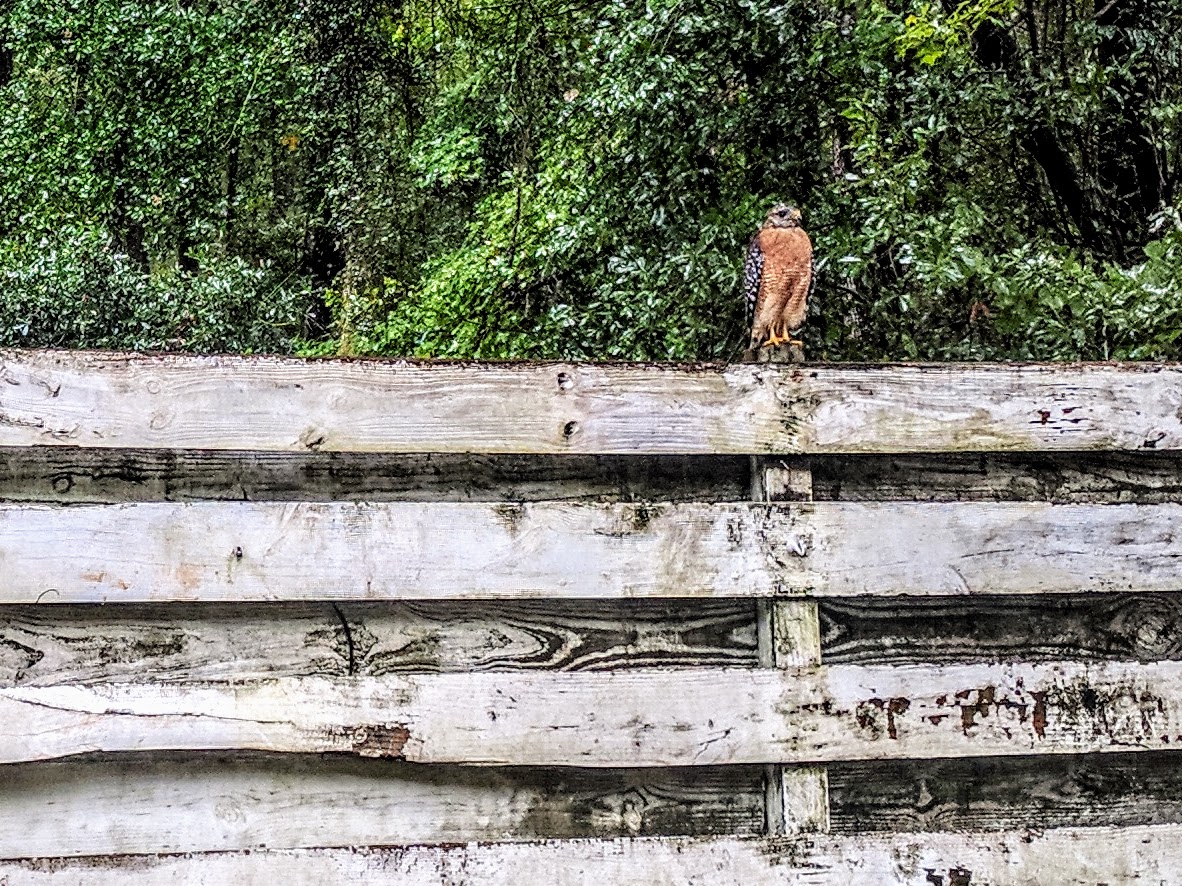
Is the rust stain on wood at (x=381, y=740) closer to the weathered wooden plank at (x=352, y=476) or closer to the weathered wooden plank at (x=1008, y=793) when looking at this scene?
the weathered wooden plank at (x=352, y=476)

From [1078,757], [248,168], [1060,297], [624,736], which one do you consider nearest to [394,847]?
[624,736]

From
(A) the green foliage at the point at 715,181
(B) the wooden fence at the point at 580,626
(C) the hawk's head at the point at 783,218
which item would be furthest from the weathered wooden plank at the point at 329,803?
(A) the green foliage at the point at 715,181

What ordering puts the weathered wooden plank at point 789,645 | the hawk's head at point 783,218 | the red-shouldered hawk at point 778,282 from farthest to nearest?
the hawk's head at point 783,218 < the red-shouldered hawk at point 778,282 < the weathered wooden plank at point 789,645

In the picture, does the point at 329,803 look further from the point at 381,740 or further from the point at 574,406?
the point at 574,406

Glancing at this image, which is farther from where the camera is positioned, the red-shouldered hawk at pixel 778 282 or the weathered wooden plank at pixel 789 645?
the red-shouldered hawk at pixel 778 282

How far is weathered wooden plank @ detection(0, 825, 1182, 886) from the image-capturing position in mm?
1572

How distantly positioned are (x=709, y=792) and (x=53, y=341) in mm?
5743

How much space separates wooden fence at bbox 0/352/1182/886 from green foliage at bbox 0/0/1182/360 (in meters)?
2.69

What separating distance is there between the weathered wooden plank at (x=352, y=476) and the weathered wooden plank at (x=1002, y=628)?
0.92 ft

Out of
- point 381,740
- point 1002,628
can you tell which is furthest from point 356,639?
point 1002,628

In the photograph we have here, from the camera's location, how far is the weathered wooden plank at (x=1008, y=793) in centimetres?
178

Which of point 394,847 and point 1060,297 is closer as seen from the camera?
point 394,847

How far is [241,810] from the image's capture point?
64.8 inches

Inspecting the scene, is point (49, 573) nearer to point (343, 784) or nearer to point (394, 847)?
point (343, 784)
